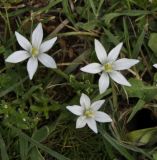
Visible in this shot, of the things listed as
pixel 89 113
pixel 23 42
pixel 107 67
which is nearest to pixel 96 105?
pixel 89 113

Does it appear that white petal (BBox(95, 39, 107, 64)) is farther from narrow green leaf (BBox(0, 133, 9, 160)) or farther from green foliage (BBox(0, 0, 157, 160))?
narrow green leaf (BBox(0, 133, 9, 160))

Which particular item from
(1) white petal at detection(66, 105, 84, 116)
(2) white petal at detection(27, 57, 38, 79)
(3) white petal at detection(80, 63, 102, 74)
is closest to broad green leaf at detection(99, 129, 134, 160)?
(1) white petal at detection(66, 105, 84, 116)

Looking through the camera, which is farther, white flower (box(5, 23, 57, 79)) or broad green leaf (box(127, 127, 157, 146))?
broad green leaf (box(127, 127, 157, 146))

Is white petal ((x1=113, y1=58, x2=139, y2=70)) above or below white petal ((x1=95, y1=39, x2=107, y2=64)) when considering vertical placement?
below

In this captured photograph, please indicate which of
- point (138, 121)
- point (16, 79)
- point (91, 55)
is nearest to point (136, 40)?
point (91, 55)

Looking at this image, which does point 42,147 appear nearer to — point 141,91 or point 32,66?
point 32,66

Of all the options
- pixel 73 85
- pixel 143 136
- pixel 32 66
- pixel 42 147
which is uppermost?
pixel 32 66

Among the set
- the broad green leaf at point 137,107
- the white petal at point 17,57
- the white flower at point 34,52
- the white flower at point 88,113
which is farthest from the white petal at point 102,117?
the white petal at point 17,57
